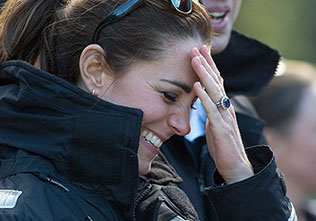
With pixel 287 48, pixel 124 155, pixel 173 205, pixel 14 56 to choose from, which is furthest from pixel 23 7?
pixel 287 48

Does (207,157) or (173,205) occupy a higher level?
(173,205)

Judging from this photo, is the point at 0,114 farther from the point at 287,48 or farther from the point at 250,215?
the point at 287,48

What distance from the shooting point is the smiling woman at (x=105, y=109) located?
6.54 feet

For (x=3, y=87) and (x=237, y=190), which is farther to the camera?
(x=237, y=190)

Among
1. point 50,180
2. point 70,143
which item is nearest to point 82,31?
point 70,143

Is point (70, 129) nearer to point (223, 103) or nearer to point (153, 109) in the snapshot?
point (153, 109)

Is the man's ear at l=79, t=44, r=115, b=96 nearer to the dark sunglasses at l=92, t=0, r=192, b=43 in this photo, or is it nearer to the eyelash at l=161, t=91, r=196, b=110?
the dark sunglasses at l=92, t=0, r=192, b=43

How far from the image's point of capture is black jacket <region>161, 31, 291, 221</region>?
2324 millimetres

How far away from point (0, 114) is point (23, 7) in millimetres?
503

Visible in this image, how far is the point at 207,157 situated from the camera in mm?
2787

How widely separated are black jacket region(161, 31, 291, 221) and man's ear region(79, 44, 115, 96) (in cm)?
62

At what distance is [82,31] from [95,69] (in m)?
0.17

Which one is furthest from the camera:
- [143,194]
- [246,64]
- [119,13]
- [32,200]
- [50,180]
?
[246,64]

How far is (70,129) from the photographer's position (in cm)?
200
